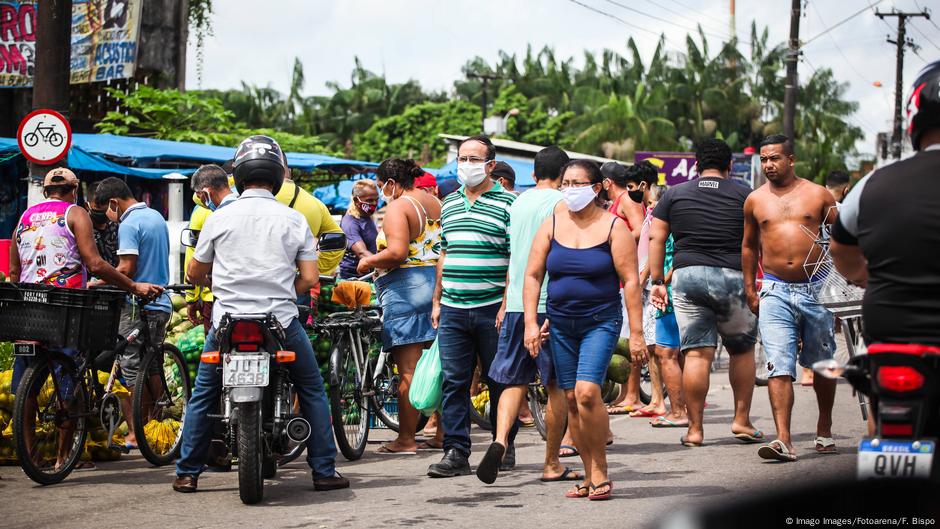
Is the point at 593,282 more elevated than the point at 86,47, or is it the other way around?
the point at 86,47

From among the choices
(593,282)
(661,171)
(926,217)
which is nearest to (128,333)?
(593,282)

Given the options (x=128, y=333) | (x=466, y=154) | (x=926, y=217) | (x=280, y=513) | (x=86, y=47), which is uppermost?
(x=86, y=47)

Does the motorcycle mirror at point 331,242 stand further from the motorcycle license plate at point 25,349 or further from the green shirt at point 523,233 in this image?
the motorcycle license plate at point 25,349

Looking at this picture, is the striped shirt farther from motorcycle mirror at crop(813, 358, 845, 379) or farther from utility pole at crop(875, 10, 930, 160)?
utility pole at crop(875, 10, 930, 160)

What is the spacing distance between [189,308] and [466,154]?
2256 mm

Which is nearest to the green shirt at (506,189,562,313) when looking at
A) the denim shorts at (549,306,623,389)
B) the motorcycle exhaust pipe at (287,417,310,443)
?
the denim shorts at (549,306,623,389)

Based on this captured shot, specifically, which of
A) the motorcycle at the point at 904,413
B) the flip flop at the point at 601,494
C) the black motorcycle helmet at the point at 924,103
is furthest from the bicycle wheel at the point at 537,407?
the motorcycle at the point at 904,413

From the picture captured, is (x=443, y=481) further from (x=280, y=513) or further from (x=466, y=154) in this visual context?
(x=466, y=154)

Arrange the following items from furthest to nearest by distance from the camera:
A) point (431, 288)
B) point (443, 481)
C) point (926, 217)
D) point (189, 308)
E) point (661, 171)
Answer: point (661, 171) < point (431, 288) < point (189, 308) < point (443, 481) < point (926, 217)

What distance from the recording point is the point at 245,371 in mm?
7051

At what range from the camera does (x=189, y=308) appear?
891 centimetres

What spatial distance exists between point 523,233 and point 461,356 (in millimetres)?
991

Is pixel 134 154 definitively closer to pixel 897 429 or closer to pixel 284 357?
pixel 284 357

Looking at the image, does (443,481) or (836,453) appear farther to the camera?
(836,453)
